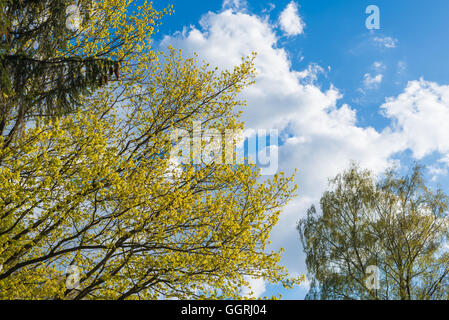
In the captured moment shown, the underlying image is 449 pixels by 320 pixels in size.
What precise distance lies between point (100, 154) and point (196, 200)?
89.5 inches

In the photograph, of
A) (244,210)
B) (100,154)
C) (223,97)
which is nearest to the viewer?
(100,154)

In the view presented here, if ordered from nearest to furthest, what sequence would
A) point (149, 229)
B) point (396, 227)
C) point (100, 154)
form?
point (149, 229) < point (100, 154) < point (396, 227)

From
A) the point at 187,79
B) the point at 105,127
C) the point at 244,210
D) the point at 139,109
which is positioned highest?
the point at 187,79

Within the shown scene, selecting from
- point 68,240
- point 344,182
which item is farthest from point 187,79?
point 344,182

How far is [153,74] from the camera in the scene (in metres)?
9.71

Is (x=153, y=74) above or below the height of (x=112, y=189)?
above

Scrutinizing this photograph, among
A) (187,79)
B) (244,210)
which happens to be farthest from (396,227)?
(187,79)

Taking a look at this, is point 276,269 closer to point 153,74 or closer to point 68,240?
point 68,240

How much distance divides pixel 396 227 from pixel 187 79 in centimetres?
1213

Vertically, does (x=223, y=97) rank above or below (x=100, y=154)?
above

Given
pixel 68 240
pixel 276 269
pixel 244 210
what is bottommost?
pixel 276 269

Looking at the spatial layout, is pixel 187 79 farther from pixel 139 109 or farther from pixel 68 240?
pixel 68 240

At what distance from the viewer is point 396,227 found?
1625cm

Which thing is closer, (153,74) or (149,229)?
(149,229)
